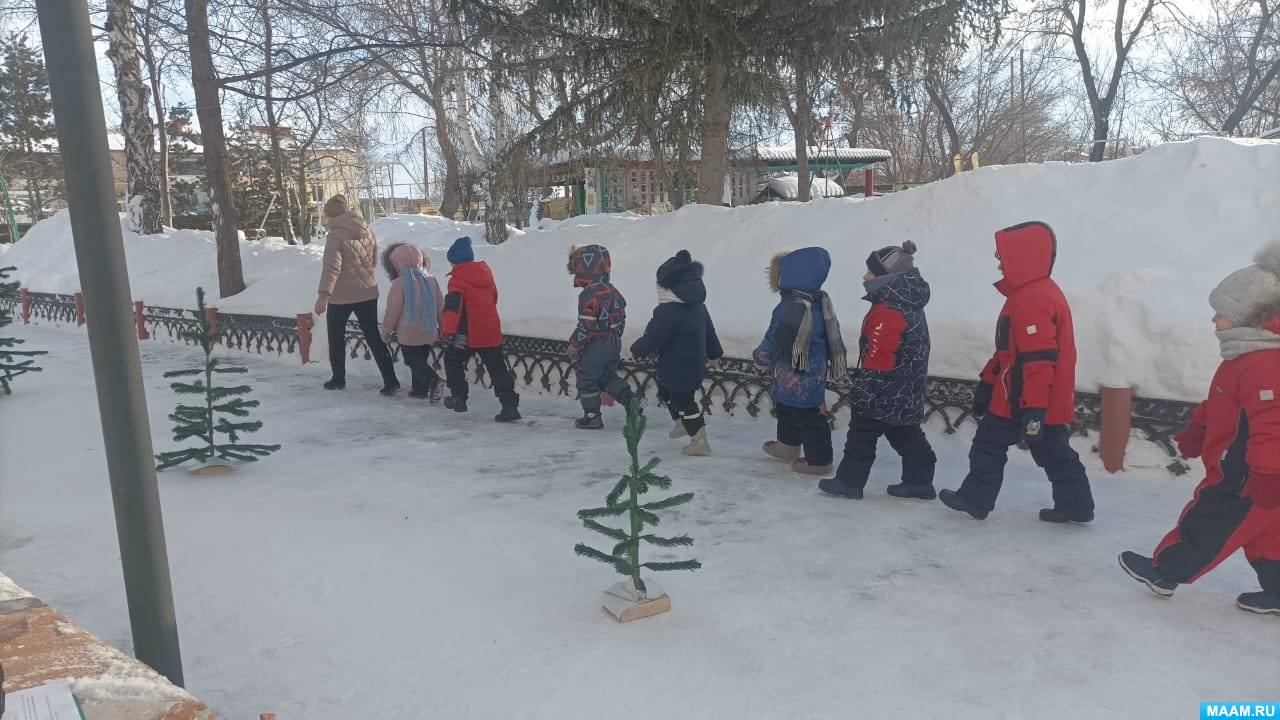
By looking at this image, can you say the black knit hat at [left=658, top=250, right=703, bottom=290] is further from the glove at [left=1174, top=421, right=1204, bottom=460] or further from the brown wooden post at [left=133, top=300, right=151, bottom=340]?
the brown wooden post at [left=133, top=300, right=151, bottom=340]

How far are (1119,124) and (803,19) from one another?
91.6ft

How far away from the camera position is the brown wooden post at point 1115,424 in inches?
196

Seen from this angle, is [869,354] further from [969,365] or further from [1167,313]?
[1167,313]

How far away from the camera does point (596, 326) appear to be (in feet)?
20.7

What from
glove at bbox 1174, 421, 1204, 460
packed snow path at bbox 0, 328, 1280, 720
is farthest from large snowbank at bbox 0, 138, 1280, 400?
glove at bbox 1174, 421, 1204, 460

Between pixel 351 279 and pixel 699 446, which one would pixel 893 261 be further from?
pixel 351 279

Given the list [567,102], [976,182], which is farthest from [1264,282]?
[567,102]

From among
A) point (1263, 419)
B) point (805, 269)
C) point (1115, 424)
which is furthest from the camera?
point (805, 269)

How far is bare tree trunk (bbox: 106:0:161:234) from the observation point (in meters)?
14.5

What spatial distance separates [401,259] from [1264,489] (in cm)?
648

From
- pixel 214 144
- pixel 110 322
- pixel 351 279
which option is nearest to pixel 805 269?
pixel 110 322

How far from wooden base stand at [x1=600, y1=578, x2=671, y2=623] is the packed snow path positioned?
0.20ft

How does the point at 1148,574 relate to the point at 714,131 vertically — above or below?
below

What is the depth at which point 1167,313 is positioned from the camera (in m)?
5.07
